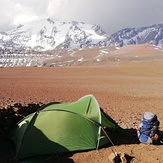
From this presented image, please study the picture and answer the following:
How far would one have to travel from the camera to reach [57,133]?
374 inches

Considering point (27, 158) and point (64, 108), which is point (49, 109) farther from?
point (27, 158)

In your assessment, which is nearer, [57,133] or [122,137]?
[57,133]

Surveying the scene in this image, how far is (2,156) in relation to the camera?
29.7ft

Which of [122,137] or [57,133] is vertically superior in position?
[57,133]

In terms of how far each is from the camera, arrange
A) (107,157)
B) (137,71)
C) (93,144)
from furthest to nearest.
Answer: (137,71)
(93,144)
(107,157)

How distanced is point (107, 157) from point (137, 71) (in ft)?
137

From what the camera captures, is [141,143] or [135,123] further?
[135,123]

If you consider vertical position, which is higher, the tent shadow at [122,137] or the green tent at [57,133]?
the green tent at [57,133]

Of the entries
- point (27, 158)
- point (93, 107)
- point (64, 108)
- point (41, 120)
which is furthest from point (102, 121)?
point (27, 158)

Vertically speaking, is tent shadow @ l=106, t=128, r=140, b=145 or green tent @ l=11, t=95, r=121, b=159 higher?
green tent @ l=11, t=95, r=121, b=159

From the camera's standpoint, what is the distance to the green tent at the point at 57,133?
9.19 metres

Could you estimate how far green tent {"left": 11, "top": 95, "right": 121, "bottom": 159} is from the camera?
9.19m

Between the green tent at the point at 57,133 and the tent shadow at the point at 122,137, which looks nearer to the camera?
the green tent at the point at 57,133

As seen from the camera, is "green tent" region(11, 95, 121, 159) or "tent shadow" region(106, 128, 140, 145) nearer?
"green tent" region(11, 95, 121, 159)
